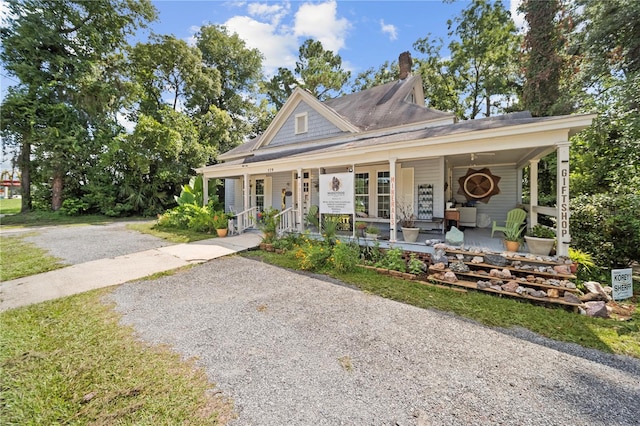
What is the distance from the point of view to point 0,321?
12.3ft

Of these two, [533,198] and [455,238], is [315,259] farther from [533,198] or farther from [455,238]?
[533,198]

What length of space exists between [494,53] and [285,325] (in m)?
24.1

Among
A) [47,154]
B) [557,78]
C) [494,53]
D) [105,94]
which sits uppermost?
[494,53]

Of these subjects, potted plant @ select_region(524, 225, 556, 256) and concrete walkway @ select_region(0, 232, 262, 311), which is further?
potted plant @ select_region(524, 225, 556, 256)

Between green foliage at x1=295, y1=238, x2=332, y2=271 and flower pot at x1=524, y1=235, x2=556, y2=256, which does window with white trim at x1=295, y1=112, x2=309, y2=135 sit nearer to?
green foliage at x1=295, y1=238, x2=332, y2=271

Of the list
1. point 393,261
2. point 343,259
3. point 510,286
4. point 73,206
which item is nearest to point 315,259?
point 343,259

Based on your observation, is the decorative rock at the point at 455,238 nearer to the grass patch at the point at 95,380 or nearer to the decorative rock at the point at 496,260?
the decorative rock at the point at 496,260

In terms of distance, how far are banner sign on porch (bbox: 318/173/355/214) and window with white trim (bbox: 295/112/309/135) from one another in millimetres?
5884

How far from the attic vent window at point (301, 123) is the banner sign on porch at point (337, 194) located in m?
5.89

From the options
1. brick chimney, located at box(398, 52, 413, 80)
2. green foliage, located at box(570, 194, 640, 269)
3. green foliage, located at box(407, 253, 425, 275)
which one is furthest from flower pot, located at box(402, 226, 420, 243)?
brick chimney, located at box(398, 52, 413, 80)

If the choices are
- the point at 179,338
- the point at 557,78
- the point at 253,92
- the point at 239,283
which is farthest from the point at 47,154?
the point at 557,78

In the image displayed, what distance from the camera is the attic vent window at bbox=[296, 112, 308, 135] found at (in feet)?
42.3

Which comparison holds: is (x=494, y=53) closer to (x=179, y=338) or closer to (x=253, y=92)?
(x=253, y=92)

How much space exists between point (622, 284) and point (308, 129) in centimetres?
1139
